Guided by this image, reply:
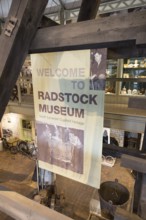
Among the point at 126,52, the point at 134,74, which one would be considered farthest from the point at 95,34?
the point at 134,74

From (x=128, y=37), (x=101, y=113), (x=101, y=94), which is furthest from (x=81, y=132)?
(x=128, y=37)

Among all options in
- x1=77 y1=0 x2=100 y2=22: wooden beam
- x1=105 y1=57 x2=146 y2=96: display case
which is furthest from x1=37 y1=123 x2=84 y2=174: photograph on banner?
x1=105 y1=57 x2=146 y2=96: display case

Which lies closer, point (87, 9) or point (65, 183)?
point (87, 9)

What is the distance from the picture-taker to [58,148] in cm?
175

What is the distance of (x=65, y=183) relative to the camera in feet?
19.7

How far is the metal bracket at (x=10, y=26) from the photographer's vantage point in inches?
42.0

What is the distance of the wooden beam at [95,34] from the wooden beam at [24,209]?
1217mm

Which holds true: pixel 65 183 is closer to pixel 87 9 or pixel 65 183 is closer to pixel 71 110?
pixel 71 110

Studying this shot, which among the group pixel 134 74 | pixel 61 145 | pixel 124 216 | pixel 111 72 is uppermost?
pixel 111 72

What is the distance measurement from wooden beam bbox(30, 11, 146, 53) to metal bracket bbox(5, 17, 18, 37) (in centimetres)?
20

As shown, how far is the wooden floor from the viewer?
14.8 ft

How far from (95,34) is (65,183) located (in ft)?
19.5

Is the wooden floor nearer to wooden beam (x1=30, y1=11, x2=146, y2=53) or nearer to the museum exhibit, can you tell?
the museum exhibit

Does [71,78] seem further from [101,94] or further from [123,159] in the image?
[123,159]
